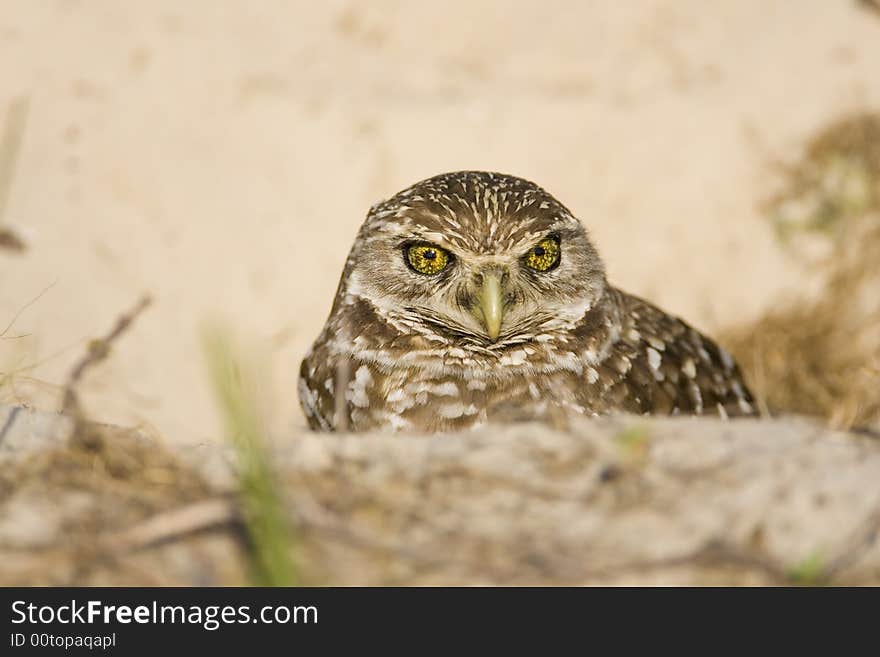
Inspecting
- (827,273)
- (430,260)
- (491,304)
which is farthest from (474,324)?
(827,273)

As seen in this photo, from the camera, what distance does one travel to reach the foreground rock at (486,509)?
5.41ft

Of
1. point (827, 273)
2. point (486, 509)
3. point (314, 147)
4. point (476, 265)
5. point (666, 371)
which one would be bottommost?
point (486, 509)

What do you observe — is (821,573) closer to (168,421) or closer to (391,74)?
(168,421)

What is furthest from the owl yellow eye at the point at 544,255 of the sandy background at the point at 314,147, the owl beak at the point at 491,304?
the sandy background at the point at 314,147

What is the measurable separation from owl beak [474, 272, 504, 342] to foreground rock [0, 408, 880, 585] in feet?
1.95

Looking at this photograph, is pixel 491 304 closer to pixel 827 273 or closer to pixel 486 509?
pixel 486 509

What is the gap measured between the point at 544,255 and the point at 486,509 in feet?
3.75

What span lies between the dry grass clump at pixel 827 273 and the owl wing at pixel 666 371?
88.6 inches

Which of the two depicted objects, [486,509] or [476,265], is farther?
[476,265]

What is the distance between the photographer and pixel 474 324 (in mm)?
2688

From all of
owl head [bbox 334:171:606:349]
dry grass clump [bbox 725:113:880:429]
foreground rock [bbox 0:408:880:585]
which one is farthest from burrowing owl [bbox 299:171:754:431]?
dry grass clump [bbox 725:113:880:429]

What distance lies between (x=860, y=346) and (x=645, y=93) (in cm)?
201

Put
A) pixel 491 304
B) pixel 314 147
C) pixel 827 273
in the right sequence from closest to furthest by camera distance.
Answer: pixel 491 304, pixel 827 273, pixel 314 147
